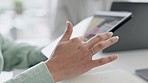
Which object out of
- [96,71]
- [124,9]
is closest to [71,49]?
[96,71]

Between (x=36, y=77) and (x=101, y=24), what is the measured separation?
0.32 meters

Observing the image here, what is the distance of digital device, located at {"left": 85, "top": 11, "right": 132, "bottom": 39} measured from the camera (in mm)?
676

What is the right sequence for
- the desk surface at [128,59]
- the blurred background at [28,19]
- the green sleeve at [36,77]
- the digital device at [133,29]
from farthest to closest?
the blurred background at [28,19]
the digital device at [133,29]
the desk surface at [128,59]
the green sleeve at [36,77]

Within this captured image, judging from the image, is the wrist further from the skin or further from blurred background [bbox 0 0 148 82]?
blurred background [bbox 0 0 148 82]

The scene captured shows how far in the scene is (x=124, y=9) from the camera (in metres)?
0.82

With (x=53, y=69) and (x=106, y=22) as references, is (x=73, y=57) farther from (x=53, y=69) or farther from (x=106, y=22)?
(x=106, y=22)

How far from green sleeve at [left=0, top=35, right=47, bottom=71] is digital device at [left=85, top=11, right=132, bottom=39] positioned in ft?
0.62

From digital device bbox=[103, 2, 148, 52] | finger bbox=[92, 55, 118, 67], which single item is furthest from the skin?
digital device bbox=[103, 2, 148, 52]

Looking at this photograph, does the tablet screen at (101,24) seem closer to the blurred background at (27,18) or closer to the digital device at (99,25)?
the digital device at (99,25)

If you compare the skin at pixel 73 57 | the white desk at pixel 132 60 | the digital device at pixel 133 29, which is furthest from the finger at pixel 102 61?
the digital device at pixel 133 29

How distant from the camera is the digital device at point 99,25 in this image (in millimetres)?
692

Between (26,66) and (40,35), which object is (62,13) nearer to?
(40,35)

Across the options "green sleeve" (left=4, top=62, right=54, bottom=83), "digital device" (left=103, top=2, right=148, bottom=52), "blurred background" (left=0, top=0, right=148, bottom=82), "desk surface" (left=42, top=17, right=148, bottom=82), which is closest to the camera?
"green sleeve" (left=4, top=62, right=54, bottom=83)

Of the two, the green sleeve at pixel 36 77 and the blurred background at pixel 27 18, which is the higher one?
the green sleeve at pixel 36 77
